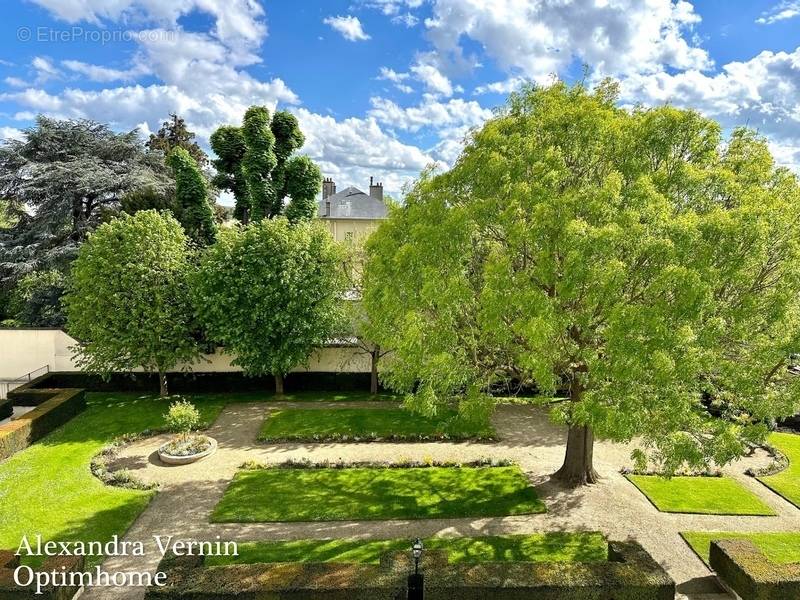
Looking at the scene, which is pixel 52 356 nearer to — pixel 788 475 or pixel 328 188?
pixel 328 188

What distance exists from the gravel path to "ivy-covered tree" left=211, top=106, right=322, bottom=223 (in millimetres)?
13158

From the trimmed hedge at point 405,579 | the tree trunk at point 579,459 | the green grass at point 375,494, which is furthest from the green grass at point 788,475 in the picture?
the trimmed hedge at point 405,579

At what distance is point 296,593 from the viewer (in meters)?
9.27

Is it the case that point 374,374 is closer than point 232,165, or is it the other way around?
point 374,374

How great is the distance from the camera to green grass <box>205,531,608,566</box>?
1159cm

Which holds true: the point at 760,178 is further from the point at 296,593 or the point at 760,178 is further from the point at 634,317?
the point at 296,593

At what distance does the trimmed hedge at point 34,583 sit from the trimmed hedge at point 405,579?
1835mm

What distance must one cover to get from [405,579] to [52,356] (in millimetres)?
25375

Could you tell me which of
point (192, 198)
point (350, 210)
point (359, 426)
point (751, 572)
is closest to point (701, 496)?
point (751, 572)

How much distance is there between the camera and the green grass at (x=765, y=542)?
11945 millimetres

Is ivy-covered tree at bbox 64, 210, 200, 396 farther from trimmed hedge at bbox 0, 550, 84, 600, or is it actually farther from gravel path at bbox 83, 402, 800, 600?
trimmed hedge at bbox 0, 550, 84, 600

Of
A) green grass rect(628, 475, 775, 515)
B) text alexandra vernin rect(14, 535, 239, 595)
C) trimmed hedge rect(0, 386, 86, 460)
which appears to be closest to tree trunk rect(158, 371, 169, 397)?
trimmed hedge rect(0, 386, 86, 460)

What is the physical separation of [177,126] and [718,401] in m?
43.9

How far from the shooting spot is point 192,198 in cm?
2753
